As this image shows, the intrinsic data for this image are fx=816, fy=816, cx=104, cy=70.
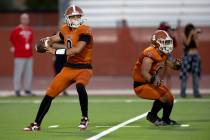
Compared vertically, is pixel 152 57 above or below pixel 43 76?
above

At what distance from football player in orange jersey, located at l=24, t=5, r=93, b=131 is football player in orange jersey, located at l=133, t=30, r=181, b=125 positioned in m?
0.89

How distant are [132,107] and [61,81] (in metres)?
4.43

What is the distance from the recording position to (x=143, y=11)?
90.6 ft

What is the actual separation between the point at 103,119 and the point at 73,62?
2021 mm

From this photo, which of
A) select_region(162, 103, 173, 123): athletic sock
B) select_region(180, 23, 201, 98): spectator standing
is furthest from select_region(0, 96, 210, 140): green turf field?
select_region(180, 23, 201, 98): spectator standing

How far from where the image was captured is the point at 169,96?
43.8ft

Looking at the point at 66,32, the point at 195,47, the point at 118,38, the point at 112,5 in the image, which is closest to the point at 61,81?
the point at 66,32

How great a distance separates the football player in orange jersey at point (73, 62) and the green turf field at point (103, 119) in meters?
0.38

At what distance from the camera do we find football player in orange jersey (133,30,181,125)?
1315 centimetres

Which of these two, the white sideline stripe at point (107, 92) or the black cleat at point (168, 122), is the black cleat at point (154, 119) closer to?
the black cleat at point (168, 122)

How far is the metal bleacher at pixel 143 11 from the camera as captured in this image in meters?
27.2

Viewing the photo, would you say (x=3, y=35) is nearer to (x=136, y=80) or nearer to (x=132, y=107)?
(x=132, y=107)

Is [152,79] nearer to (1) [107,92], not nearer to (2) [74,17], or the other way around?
(2) [74,17]

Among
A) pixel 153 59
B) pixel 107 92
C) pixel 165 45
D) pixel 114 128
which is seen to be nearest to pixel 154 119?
pixel 114 128
